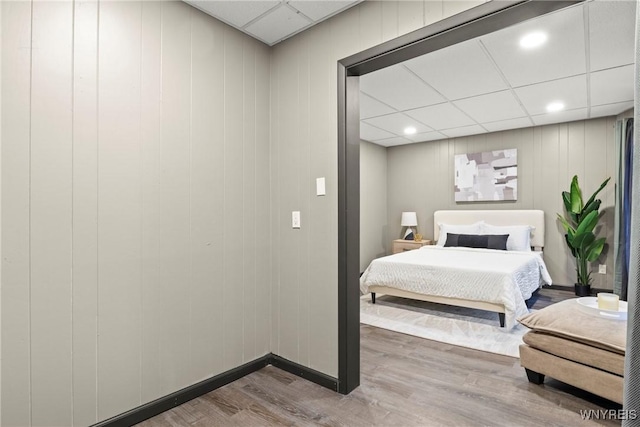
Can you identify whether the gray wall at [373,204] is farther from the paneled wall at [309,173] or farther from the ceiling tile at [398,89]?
the paneled wall at [309,173]

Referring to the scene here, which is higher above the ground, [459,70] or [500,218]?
[459,70]

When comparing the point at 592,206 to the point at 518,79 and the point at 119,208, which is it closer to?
the point at 518,79

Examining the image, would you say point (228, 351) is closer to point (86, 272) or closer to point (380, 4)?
point (86, 272)

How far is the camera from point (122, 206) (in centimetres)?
184

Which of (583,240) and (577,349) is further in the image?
(583,240)

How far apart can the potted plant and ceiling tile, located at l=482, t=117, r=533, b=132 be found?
1.04 metres

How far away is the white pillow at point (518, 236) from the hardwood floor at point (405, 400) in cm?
274

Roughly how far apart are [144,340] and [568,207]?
17.8 ft

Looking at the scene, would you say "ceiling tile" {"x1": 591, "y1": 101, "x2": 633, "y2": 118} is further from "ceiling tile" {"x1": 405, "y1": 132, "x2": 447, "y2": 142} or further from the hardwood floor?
the hardwood floor

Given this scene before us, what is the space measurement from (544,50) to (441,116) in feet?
6.19

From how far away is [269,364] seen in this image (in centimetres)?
260

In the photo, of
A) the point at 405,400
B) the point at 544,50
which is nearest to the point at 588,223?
the point at 544,50

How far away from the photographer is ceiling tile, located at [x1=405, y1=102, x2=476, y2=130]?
4.32 m

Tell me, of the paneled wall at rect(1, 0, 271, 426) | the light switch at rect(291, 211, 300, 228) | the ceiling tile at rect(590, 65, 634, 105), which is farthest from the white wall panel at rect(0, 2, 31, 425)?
the ceiling tile at rect(590, 65, 634, 105)
